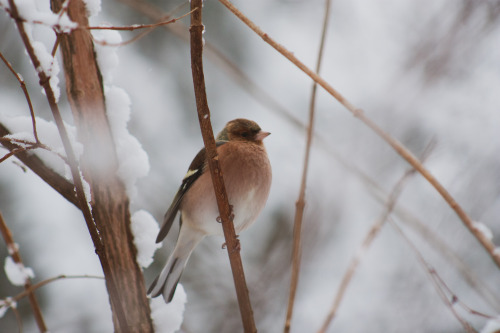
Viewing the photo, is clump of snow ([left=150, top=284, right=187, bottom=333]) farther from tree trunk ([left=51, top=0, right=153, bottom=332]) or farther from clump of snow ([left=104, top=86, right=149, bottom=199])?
clump of snow ([left=104, top=86, right=149, bottom=199])

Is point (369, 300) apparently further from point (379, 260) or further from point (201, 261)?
point (201, 261)

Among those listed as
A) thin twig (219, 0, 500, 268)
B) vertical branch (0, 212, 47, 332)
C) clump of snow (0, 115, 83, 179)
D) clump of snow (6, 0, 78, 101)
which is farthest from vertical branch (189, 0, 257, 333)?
vertical branch (0, 212, 47, 332)

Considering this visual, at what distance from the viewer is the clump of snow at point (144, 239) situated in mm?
2010

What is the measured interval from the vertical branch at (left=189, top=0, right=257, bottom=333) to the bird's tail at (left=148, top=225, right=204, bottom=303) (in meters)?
0.53

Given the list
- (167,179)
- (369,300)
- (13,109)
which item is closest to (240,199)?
(369,300)

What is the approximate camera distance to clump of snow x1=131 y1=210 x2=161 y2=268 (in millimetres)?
2010

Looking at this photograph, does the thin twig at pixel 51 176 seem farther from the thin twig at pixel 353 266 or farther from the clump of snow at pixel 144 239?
the thin twig at pixel 353 266

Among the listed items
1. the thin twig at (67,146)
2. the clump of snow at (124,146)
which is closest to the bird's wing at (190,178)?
the clump of snow at (124,146)

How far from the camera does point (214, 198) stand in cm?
329

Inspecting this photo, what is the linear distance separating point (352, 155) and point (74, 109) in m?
1.81

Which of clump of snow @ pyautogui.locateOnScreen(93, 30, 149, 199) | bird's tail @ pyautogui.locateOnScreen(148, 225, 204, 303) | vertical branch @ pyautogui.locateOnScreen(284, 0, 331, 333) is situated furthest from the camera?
bird's tail @ pyautogui.locateOnScreen(148, 225, 204, 303)

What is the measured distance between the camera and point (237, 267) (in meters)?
2.04

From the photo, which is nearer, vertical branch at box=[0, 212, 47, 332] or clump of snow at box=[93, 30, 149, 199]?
vertical branch at box=[0, 212, 47, 332]

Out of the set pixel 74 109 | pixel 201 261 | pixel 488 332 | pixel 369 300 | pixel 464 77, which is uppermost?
pixel 464 77
